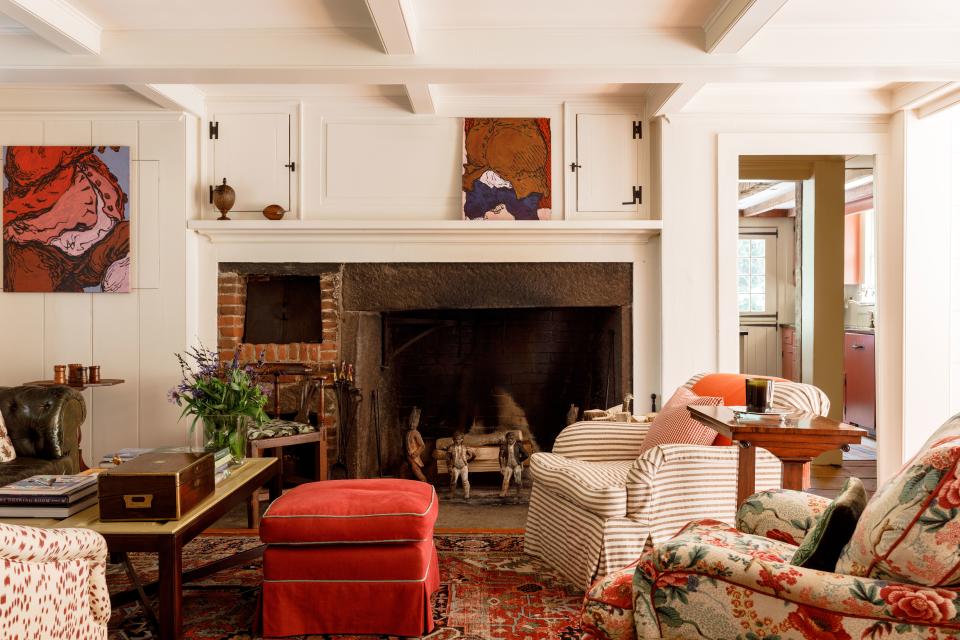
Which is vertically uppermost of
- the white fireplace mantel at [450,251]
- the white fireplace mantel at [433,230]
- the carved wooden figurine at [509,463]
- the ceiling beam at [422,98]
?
the ceiling beam at [422,98]

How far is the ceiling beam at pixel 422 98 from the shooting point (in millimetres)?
3582

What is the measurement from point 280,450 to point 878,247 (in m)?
3.70

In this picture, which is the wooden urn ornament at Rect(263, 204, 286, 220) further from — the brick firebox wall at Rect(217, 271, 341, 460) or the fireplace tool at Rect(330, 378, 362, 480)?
the fireplace tool at Rect(330, 378, 362, 480)

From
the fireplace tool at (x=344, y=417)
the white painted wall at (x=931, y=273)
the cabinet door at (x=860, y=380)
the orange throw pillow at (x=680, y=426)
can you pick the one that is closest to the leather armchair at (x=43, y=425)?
the fireplace tool at (x=344, y=417)

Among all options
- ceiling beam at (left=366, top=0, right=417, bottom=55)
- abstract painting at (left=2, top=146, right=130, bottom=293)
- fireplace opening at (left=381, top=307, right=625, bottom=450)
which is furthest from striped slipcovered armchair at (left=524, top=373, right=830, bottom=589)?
abstract painting at (left=2, top=146, right=130, bottom=293)

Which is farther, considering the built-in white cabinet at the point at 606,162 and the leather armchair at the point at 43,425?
the built-in white cabinet at the point at 606,162

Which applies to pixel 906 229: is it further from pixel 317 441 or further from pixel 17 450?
pixel 17 450

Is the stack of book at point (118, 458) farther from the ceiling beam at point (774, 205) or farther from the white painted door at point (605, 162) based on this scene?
the ceiling beam at point (774, 205)

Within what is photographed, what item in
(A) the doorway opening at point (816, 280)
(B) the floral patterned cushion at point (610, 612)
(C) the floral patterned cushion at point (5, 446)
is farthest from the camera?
(A) the doorway opening at point (816, 280)

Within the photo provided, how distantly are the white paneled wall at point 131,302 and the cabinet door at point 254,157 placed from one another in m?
0.21

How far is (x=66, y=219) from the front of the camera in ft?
13.0

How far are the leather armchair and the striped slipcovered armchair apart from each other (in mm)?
2234

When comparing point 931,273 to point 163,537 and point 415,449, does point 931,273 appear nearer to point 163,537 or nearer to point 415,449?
point 415,449

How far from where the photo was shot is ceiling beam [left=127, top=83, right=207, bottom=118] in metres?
3.57
